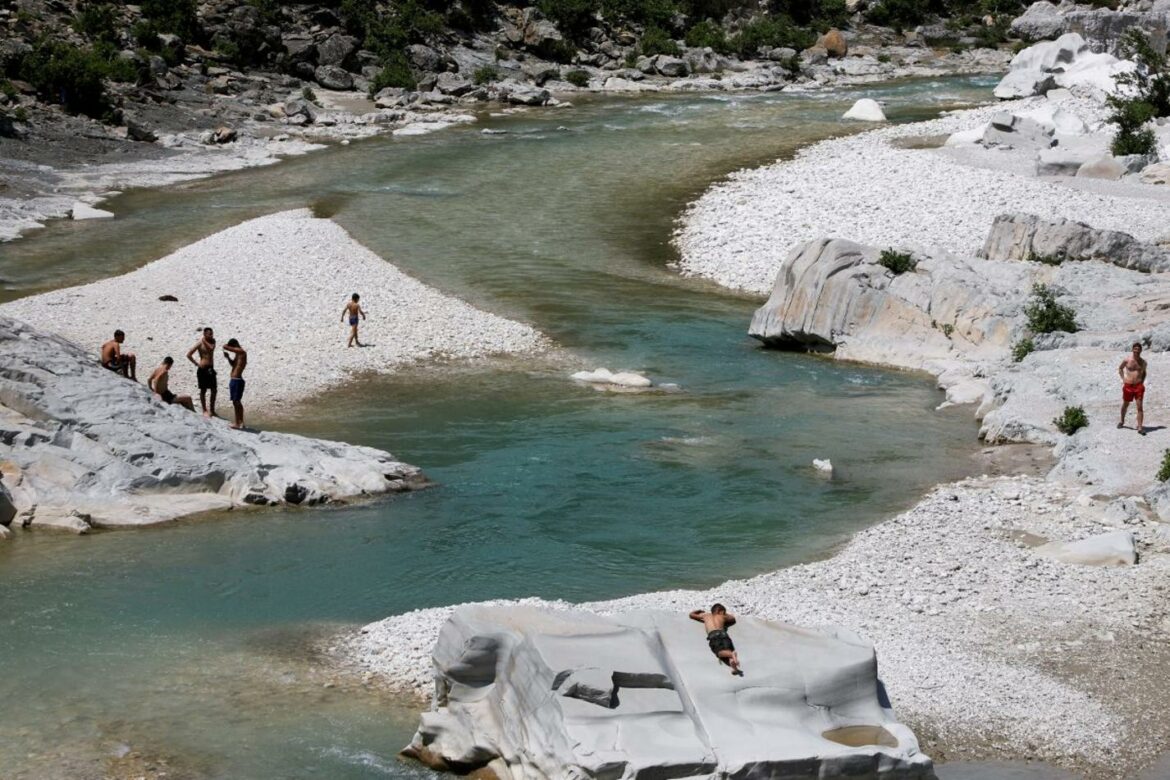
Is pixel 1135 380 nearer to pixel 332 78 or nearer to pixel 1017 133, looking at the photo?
pixel 1017 133

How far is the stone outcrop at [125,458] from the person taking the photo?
25094 mm

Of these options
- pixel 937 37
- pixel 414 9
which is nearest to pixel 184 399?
pixel 414 9

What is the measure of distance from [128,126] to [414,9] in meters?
30.2

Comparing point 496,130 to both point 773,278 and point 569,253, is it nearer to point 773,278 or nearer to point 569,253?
point 569,253

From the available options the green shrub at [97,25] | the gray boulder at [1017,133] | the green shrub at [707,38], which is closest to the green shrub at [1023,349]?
the gray boulder at [1017,133]

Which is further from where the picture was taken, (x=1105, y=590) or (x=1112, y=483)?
(x=1112, y=483)

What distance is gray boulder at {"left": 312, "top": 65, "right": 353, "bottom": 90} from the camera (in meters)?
82.6

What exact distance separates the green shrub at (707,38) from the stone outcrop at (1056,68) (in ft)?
81.6

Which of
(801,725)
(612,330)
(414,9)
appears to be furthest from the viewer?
(414,9)

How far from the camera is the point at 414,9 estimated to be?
90938 mm

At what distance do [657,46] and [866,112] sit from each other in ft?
91.4

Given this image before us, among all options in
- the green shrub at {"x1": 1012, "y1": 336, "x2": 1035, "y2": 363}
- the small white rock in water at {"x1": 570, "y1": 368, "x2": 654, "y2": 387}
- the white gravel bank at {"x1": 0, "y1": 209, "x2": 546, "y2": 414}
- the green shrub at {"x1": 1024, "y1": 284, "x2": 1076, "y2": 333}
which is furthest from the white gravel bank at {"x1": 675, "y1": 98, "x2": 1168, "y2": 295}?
the small white rock in water at {"x1": 570, "y1": 368, "x2": 654, "y2": 387}

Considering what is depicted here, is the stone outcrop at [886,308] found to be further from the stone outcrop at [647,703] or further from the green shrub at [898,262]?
the stone outcrop at [647,703]

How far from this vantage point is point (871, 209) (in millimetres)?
48156
